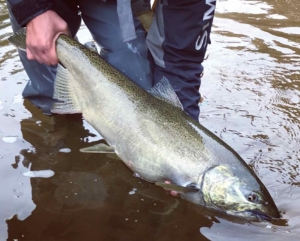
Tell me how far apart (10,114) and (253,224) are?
5.84 ft

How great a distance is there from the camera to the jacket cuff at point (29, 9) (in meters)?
2.24

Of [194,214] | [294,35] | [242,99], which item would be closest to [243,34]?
[294,35]

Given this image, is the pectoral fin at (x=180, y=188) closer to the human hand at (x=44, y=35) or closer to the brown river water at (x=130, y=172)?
the brown river water at (x=130, y=172)

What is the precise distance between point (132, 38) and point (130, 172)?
2.37ft

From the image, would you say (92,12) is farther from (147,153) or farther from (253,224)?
(253,224)

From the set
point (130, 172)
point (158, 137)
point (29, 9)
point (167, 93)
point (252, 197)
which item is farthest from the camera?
point (130, 172)

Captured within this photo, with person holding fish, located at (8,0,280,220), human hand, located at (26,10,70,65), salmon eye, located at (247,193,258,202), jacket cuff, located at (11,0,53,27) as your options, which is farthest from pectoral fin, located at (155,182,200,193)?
jacket cuff, located at (11,0,53,27)

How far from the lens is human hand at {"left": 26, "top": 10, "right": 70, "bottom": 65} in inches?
87.4

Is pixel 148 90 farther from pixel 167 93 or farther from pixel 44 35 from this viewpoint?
pixel 44 35

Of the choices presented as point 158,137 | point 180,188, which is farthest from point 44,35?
point 180,188

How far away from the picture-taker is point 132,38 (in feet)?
7.40

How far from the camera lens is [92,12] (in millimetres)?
2680

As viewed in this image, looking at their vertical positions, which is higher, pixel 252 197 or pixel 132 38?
pixel 132 38

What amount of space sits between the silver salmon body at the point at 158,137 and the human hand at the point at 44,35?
0.05 meters
